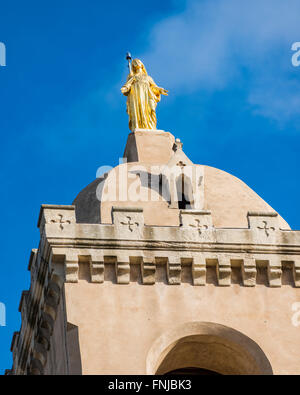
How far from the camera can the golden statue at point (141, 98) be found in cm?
4806

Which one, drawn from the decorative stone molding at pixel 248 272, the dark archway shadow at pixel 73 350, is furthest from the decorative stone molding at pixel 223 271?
the dark archway shadow at pixel 73 350

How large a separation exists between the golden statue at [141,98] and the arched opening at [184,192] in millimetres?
3919

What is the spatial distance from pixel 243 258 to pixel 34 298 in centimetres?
550

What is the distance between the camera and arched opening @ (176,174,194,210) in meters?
44.0

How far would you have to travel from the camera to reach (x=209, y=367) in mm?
42250

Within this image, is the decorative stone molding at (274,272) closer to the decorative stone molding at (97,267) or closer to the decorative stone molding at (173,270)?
the decorative stone molding at (173,270)

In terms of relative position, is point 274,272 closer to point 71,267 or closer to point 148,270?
point 148,270

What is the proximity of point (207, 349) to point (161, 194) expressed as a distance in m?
4.69

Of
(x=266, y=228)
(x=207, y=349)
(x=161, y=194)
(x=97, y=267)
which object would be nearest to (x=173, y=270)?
(x=97, y=267)

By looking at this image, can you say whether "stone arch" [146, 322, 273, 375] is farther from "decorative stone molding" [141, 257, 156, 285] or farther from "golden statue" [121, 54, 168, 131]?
"golden statue" [121, 54, 168, 131]

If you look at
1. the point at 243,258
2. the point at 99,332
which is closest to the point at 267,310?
the point at 243,258
